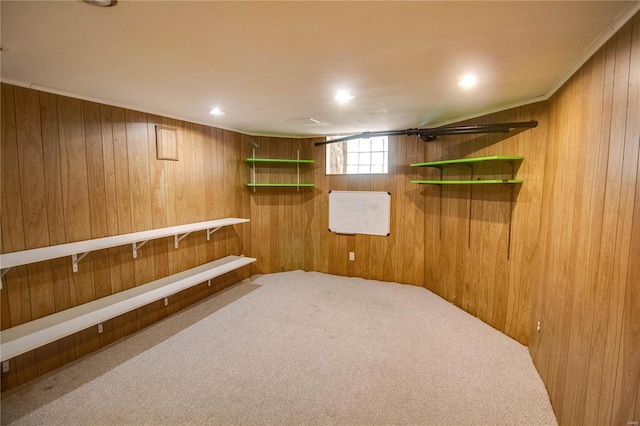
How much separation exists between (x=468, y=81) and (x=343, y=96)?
93cm

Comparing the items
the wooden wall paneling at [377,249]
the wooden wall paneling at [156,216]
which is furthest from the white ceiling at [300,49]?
the wooden wall paneling at [377,249]

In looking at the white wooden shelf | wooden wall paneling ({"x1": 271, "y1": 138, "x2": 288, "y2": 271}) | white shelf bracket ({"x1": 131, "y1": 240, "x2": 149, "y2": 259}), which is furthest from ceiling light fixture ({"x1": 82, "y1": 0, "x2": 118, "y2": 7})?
wooden wall paneling ({"x1": 271, "y1": 138, "x2": 288, "y2": 271})

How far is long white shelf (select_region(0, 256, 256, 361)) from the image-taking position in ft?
6.15

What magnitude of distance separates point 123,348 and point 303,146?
3.34 metres

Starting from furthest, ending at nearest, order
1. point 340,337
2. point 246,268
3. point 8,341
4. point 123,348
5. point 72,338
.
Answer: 1. point 246,268
2. point 340,337
3. point 123,348
4. point 72,338
5. point 8,341

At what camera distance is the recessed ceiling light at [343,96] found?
7.59 feet

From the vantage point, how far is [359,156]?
14.3 feet

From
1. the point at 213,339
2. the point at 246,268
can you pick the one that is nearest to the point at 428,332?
the point at 213,339

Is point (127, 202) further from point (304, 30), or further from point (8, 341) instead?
point (304, 30)

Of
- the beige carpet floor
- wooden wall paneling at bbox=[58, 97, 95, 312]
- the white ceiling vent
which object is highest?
the white ceiling vent

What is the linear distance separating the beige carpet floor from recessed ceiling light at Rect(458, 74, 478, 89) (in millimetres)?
2147

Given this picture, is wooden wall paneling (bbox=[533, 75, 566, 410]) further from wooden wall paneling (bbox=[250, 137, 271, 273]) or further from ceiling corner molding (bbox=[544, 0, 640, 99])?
wooden wall paneling (bbox=[250, 137, 271, 273])

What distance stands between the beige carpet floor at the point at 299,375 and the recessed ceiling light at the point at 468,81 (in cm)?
215

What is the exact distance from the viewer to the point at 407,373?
2203 millimetres
